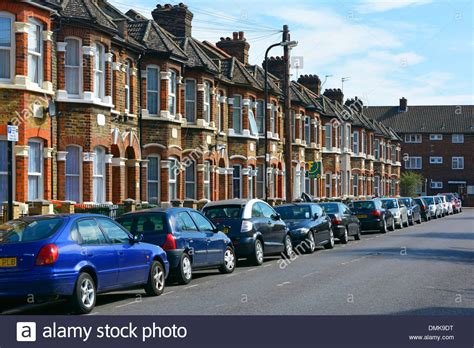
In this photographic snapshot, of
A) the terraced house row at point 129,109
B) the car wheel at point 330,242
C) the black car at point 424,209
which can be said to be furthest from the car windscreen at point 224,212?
the black car at point 424,209

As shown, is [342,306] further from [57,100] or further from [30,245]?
[57,100]

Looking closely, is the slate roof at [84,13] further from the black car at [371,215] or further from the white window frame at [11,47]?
the black car at [371,215]

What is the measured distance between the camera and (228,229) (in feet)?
65.6

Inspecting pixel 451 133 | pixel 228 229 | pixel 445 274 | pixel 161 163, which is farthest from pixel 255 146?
pixel 451 133

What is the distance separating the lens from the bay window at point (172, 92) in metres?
32.8

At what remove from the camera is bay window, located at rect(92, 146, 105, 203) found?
89.6 feet

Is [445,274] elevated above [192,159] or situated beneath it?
situated beneath

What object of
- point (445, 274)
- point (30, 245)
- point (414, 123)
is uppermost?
point (414, 123)

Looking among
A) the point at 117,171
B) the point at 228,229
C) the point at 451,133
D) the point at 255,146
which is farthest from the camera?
the point at 451,133

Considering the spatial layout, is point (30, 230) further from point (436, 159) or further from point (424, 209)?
point (436, 159)

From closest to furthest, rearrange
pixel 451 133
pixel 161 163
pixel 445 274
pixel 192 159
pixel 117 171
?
pixel 445 274
pixel 117 171
pixel 161 163
pixel 192 159
pixel 451 133

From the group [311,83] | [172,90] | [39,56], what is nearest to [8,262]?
[39,56]

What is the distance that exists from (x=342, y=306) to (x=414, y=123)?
97457 mm

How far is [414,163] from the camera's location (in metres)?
105
